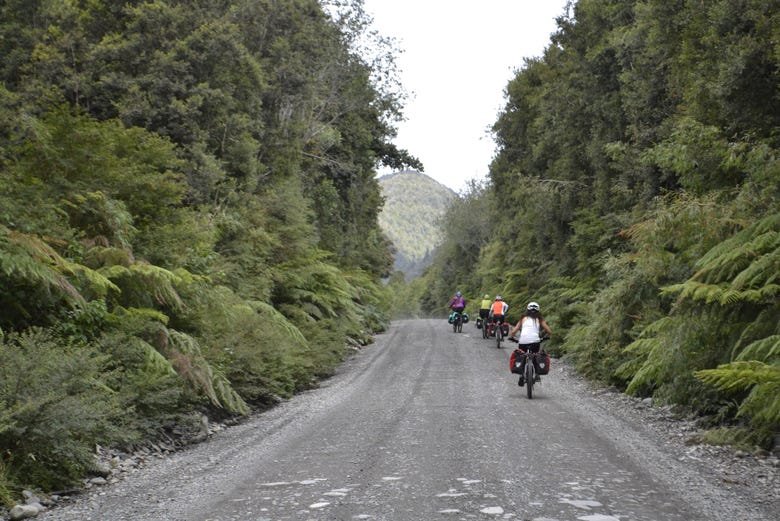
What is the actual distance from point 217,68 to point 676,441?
16.5 metres

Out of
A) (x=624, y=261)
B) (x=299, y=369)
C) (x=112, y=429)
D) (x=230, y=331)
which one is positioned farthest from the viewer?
(x=299, y=369)

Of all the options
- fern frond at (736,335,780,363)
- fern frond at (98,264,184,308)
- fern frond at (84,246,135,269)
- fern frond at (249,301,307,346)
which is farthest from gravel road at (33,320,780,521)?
fern frond at (249,301,307,346)

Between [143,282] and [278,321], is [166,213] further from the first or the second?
[278,321]

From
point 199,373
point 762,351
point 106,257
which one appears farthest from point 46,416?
point 762,351

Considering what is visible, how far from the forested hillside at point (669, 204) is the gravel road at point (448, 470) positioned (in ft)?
3.33

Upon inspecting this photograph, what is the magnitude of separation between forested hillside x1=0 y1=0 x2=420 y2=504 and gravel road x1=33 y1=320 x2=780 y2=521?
943 millimetres

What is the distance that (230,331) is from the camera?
13094mm

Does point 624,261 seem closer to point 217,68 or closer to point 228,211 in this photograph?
point 228,211

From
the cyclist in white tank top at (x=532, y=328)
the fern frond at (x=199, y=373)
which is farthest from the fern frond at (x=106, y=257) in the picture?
the cyclist in white tank top at (x=532, y=328)

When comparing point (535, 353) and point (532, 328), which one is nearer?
point (535, 353)

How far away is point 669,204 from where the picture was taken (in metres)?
16.7

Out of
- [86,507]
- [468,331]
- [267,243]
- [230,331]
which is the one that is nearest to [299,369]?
[230,331]

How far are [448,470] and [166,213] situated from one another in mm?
9097

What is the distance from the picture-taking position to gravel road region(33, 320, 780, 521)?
5602mm
